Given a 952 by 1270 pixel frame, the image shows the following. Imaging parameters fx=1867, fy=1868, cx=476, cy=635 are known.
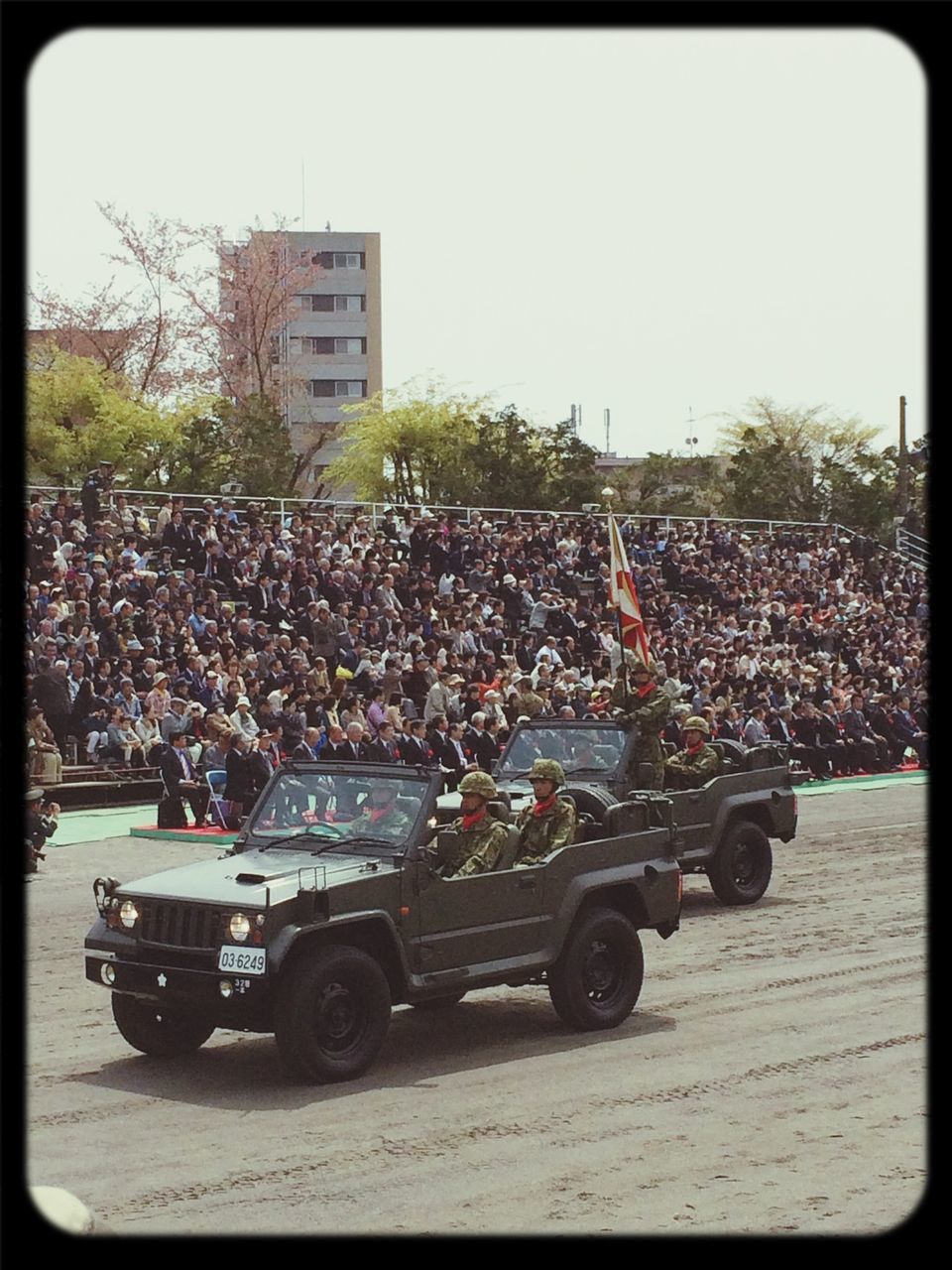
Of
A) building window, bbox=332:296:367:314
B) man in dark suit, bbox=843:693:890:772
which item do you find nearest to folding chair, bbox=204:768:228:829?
man in dark suit, bbox=843:693:890:772

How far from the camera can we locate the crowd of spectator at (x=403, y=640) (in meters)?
27.1

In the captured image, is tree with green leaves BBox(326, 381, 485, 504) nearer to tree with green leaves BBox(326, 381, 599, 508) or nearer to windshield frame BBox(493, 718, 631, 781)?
tree with green leaves BBox(326, 381, 599, 508)

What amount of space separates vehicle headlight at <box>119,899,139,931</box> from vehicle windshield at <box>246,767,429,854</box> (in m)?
1.25

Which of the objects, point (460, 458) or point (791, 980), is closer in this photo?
point (791, 980)

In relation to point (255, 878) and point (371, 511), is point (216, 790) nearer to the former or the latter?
point (255, 878)

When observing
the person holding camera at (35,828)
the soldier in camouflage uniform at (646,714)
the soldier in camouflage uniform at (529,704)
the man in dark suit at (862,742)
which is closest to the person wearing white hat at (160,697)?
the person holding camera at (35,828)

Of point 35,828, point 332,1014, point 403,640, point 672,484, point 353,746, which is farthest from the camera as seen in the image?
point 672,484

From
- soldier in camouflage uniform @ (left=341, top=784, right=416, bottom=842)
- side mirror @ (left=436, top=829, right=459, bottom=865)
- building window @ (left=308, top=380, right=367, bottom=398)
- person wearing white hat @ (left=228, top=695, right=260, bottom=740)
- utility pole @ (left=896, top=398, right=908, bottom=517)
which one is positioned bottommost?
side mirror @ (left=436, top=829, right=459, bottom=865)

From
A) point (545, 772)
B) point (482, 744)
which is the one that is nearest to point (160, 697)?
point (482, 744)

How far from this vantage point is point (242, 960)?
1085 centimetres

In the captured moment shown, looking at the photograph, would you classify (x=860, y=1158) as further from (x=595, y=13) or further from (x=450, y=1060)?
(x=595, y=13)

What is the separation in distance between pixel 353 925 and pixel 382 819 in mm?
1029

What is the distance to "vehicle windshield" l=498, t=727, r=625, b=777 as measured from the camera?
17844 mm

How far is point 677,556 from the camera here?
4653cm
